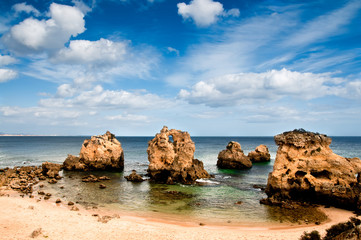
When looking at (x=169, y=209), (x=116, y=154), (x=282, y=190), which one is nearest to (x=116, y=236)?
(x=169, y=209)

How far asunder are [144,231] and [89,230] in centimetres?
392

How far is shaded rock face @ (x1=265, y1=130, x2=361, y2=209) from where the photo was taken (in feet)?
72.6

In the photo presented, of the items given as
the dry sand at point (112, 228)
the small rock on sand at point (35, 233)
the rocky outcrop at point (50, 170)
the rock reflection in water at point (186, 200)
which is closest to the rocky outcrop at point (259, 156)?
the rock reflection in water at point (186, 200)

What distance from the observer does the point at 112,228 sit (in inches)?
663

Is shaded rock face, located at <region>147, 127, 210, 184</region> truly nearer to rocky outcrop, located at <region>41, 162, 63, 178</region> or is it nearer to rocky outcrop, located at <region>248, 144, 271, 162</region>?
rocky outcrop, located at <region>41, 162, 63, 178</region>

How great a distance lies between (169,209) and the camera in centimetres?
2270

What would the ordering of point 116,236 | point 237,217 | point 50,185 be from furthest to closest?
point 50,185, point 237,217, point 116,236

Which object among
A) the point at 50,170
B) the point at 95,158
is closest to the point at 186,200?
the point at 50,170

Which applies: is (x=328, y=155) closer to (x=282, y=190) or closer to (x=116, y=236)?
(x=282, y=190)

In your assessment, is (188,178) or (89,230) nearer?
(89,230)

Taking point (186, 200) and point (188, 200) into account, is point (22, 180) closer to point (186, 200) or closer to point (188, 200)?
point (186, 200)

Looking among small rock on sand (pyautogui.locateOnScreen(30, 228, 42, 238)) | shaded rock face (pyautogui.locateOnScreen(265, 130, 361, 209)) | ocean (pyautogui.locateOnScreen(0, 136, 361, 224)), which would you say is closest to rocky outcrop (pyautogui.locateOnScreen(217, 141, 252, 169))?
ocean (pyautogui.locateOnScreen(0, 136, 361, 224))

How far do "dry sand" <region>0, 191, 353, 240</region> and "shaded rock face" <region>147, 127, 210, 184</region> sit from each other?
1643cm

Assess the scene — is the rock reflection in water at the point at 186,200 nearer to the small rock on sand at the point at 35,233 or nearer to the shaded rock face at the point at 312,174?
the shaded rock face at the point at 312,174
